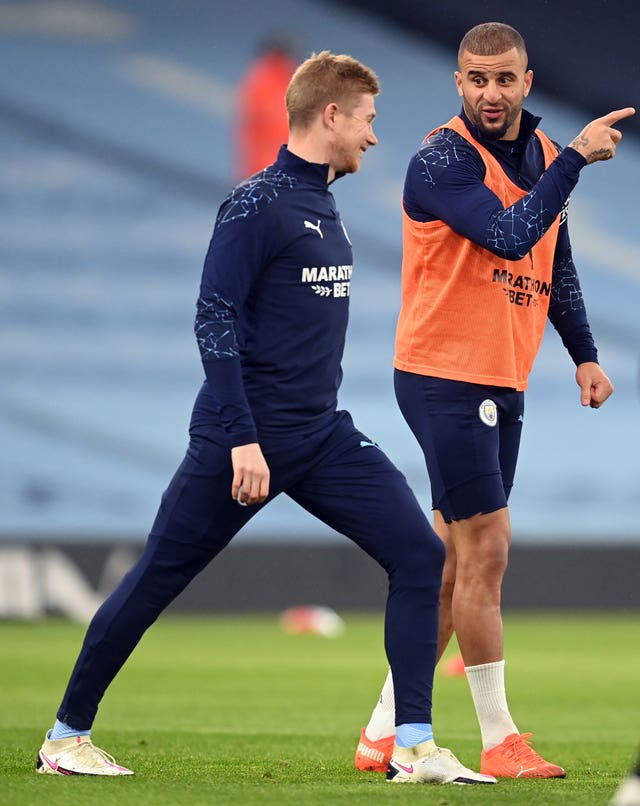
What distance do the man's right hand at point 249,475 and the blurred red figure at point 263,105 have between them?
1512 centimetres

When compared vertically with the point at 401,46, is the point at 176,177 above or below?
below

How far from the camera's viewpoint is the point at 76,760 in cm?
463

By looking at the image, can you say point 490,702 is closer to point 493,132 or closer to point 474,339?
point 474,339

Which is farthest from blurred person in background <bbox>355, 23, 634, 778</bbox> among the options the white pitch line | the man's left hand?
the white pitch line

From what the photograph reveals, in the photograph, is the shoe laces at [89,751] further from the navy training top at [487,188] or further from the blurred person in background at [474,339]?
the navy training top at [487,188]

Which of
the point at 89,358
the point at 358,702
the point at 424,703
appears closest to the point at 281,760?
the point at 424,703

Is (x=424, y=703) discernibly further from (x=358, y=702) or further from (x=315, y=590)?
(x=315, y=590)

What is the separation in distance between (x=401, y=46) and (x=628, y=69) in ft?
17.8

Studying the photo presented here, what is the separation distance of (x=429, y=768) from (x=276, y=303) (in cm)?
136

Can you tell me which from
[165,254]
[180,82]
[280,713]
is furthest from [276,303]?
[180,82]

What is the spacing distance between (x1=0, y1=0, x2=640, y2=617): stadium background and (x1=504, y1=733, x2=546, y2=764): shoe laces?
13.1 metres

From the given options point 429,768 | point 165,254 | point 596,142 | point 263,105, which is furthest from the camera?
point 165,254

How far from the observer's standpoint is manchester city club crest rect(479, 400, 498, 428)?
5055mm

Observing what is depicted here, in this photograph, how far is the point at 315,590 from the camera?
51.1 ft
